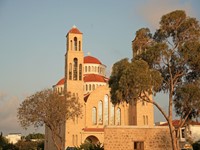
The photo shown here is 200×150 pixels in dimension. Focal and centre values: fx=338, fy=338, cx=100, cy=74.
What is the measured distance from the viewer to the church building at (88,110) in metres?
50.2

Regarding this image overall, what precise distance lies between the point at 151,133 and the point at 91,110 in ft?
78.6

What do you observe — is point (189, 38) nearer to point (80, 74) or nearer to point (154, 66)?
point (154, 66)

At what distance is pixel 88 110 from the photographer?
53562 millimetres

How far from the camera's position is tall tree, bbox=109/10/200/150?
2344cm

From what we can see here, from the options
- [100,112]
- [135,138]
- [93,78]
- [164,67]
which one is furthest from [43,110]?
[93,78]

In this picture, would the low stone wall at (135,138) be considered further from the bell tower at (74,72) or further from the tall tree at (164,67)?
the bell tower at (74,72)

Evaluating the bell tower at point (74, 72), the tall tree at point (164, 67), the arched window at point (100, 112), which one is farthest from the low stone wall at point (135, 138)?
the arched window at point (100, 112)

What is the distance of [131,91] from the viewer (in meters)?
23.6

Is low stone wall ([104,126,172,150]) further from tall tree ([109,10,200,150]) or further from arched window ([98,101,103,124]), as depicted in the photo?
arched window ([98,101,103,124])

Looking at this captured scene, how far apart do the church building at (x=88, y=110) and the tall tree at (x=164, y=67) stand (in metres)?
24.5

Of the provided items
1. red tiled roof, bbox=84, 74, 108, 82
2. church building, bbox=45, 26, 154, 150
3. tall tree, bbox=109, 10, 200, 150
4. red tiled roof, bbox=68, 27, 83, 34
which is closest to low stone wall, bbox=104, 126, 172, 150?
tall tree, bbox=109, 10, 200, 150

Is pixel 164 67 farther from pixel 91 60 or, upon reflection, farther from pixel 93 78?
pixel 91 60

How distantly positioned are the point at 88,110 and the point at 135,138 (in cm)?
2374

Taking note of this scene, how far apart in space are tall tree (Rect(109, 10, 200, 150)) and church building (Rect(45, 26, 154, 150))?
80.3 feet
